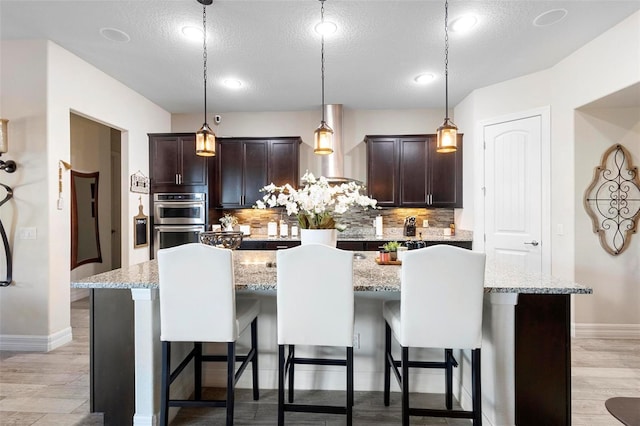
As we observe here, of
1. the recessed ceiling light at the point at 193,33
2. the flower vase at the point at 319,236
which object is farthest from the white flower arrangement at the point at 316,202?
the recessed ceiling light at the point at 193,33

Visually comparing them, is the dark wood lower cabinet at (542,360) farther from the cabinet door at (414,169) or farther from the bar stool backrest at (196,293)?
the cabinet door at (414,169)

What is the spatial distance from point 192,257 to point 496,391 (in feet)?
6.12

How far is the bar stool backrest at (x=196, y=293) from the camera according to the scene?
5.66 feet

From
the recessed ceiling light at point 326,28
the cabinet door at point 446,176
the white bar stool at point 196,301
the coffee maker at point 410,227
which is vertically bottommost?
the white bar stool at point 196,301

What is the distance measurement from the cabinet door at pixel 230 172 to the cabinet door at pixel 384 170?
1.92 metres

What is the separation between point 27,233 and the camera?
307 centimetres

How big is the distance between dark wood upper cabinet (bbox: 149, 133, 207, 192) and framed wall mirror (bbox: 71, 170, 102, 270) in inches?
49.4

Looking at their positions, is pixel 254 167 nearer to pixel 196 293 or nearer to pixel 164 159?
pixel 164 159

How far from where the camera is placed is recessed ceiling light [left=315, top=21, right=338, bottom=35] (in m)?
2.72

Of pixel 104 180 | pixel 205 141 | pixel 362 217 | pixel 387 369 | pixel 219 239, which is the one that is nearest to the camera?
pixel 387 369

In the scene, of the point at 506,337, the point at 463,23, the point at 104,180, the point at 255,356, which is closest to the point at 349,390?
the point at 255,356

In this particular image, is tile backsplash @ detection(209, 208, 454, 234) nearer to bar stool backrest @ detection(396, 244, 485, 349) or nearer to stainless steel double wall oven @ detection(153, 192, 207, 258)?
stainless steel double wall oven @ detection(153, 192, 207, 258)

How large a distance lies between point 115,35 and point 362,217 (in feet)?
12.1

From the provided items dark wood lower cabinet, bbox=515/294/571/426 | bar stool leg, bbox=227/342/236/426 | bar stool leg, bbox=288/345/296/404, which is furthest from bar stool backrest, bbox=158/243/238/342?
dark wood lower cabinet, bbox=515/294/571/426
